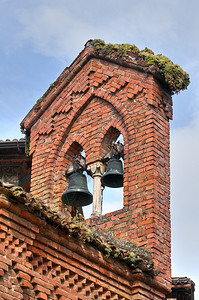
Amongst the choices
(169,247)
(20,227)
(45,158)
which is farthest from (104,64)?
(20,227)

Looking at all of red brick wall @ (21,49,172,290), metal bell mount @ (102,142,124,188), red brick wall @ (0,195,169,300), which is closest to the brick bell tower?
red brick wall @ (21,49,172,290)

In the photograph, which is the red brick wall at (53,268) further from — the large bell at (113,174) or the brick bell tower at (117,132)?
the large bell at (113,174)

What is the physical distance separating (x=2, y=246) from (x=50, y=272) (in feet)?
3.02

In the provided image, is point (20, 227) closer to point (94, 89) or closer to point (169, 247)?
point (169, 247)

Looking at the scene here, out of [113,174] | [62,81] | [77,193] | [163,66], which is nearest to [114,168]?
→ [113,174]

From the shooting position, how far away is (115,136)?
1230cm

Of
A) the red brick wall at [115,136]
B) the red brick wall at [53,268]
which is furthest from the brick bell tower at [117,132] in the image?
the red brick wall at [53,268]

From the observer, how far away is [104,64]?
1291 centimetres

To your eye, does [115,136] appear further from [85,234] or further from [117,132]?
[85,234]

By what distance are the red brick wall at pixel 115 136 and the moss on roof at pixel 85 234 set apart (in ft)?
0.79

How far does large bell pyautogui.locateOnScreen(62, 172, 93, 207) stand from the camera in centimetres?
1150

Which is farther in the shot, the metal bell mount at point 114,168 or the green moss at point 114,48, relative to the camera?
the green moss at point 114,48

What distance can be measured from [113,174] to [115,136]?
0.99 m

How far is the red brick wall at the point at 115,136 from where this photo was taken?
35.6 feet
